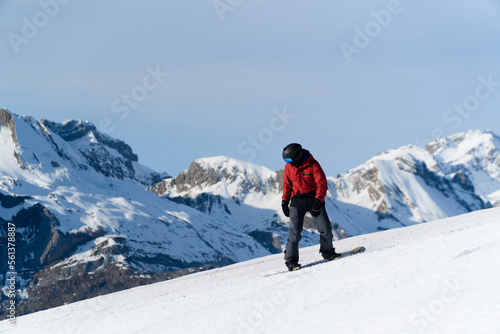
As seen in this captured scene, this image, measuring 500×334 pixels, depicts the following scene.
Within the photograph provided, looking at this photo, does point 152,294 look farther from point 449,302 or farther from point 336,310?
point 449,302

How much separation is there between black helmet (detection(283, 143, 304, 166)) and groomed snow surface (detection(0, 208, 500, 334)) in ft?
10.2

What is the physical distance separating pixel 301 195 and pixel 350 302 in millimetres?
6681

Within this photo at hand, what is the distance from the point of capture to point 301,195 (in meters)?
18.9

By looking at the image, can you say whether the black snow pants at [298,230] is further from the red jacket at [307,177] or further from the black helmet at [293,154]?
the black helmet at [293,154]

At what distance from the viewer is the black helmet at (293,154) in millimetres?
18422

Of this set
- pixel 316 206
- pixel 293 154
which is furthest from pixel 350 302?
pixel 293 154

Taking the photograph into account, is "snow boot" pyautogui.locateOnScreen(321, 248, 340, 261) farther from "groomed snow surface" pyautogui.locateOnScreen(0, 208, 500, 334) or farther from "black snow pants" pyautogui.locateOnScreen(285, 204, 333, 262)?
"groomed snow surface" pyautogui.locateOnScreen(0, 208, 500, 334)

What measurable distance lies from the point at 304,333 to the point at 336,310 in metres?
1.09

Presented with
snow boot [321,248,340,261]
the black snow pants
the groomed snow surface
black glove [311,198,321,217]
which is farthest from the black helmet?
the groomed snow surface

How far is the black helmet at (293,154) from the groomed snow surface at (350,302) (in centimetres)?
310

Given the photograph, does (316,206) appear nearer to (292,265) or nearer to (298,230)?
(298,230)

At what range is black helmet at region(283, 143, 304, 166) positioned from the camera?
Answer: 1842cm

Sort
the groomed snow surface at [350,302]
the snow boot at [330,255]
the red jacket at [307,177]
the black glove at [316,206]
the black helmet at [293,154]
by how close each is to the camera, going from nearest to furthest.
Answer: the groomed snow surface at [350,302]
the black glove at [316,206]
the black helmet at [293,154]
the red jacket at [307,177]
the snow boot at [330,255]

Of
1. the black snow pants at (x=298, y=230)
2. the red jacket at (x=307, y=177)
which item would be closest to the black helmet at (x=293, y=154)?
the red jacket at (x=307, y=177)
